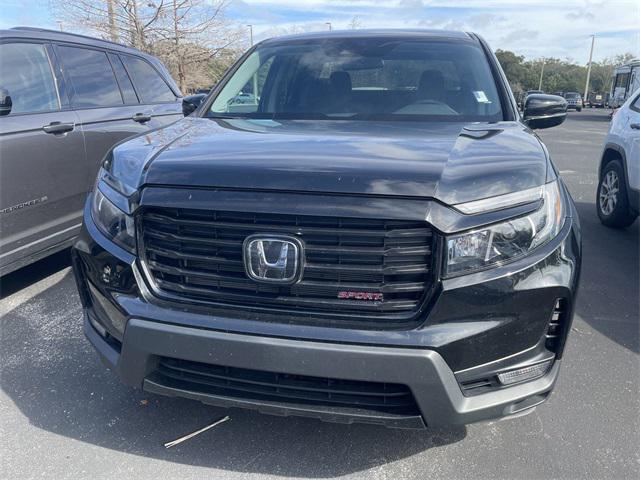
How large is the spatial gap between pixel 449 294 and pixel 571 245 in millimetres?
565

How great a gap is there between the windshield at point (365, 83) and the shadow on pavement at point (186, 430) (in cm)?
159

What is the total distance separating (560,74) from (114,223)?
89.4 meters

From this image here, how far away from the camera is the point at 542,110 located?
135 inches

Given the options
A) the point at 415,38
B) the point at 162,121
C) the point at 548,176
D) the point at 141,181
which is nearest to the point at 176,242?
the point at 141,181

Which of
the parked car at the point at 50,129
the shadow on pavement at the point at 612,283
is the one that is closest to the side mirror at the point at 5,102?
the parked car at the point at 50,129

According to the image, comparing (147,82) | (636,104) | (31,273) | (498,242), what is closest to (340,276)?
(498,242)

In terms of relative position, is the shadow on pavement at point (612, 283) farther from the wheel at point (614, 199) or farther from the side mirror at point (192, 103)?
the side mirror at point (192, 103)

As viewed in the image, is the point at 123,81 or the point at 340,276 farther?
the point at 123,81

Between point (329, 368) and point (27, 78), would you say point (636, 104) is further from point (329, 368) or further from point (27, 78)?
point (27, 78)

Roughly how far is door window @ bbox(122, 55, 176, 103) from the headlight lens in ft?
11.4

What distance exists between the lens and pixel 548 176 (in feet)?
6.72

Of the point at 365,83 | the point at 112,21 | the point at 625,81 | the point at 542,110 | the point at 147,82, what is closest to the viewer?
the point at 365,83

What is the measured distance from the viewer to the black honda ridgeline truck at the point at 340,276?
182 cm

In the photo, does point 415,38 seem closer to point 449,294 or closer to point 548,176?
point 548,176
